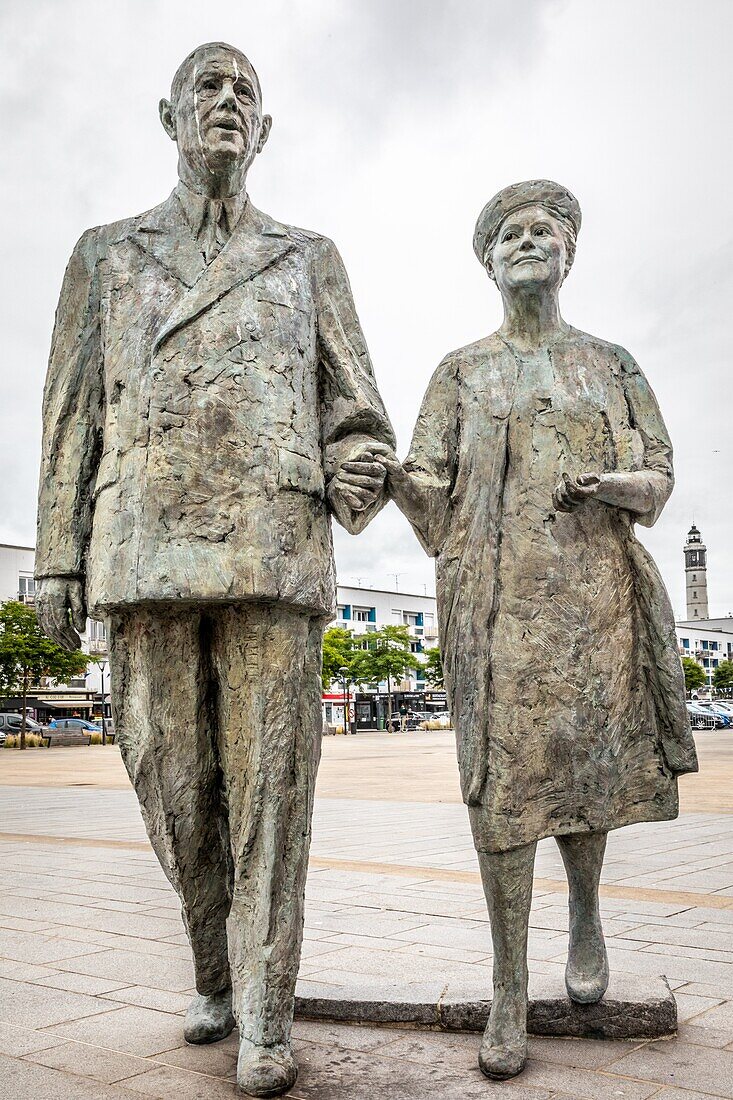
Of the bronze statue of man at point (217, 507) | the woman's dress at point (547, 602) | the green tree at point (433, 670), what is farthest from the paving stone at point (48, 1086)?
the green tree at point (433, 670)

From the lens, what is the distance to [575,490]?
3.01m

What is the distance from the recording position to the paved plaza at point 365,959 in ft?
9.97

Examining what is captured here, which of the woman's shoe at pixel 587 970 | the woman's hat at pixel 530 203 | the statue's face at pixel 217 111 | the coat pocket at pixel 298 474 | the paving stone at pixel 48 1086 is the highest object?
the statue's face at pixel 217 111

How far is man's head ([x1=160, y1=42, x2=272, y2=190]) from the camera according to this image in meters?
3.11

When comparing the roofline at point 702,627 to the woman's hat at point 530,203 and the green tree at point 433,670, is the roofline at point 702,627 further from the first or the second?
the woman's hat at point 530,203

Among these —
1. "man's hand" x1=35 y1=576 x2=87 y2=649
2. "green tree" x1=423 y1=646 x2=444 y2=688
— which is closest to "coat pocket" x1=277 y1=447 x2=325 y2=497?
"man's hand" x1=35 y1=576 x2=87 y2=649

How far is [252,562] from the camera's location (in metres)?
2.94

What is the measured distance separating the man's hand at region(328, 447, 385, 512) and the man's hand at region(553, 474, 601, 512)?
0.50 m

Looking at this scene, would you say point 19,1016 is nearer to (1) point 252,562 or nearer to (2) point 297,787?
(2) point 297,787

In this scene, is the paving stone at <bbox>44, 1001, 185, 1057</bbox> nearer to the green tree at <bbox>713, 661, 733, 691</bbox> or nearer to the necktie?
the necktie

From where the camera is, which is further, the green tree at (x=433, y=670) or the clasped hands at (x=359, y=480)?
the green tree at (x=433, y=670)

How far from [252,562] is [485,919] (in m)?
3.23

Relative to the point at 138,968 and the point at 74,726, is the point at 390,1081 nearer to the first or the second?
the point at 138,968

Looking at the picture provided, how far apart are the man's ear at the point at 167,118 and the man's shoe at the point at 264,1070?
8.61 feet
